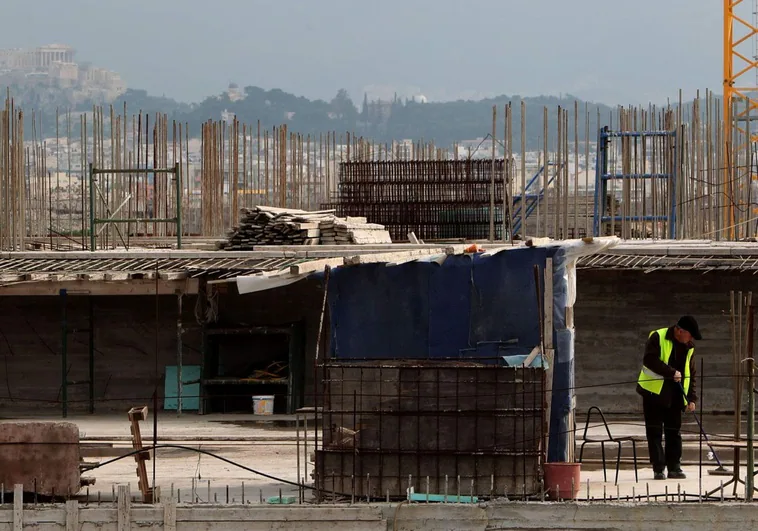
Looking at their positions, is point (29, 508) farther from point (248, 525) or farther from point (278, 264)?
point (278, 264)

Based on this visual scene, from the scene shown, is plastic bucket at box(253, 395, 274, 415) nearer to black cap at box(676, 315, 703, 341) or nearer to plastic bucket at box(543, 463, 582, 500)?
black cap at box(676, 315, 703, 341)

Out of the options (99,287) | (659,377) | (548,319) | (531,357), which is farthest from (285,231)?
(531,357)

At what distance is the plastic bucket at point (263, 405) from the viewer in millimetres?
18891

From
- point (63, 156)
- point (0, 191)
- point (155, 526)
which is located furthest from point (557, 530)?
point (63, 156)

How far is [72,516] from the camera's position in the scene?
432 inches

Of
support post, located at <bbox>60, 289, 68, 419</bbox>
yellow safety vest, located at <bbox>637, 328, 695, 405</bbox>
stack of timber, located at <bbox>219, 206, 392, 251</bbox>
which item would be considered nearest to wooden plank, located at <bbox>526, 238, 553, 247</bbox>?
yellow safety vest, located at <bbox>637, 328, 695, 405</bbox>

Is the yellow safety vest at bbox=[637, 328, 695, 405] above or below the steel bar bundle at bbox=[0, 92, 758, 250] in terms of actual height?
below

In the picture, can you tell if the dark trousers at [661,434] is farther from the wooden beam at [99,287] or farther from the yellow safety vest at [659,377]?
the wooden beam at [99,287]

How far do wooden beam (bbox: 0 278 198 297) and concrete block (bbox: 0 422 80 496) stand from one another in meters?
6.64

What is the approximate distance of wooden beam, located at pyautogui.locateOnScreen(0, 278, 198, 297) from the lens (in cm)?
1827

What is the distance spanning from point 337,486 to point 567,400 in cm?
207

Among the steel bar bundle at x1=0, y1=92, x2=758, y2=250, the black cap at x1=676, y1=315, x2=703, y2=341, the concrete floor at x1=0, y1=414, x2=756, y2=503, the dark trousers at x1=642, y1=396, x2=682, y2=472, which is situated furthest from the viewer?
the steel bar bundle at x1=0, y1=92, x2=758, y2=250

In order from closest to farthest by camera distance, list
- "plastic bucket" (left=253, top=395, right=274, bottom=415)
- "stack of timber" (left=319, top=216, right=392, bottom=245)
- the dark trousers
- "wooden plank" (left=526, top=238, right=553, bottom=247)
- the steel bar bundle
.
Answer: "wooden plank" (left=526, top=238, right=553, bottom=247), the dark trousers, "plastic bucket" (left=253, top=395, right=274, bottom=415), "stack of timber" (left=319, top=216, right=392, bottom=245), the steel bar bundle

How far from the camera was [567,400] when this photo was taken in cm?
1182
